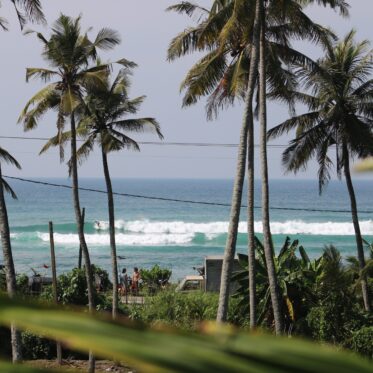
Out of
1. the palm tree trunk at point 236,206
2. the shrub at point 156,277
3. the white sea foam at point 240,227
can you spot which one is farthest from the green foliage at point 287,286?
the white sea foam at point 240,227

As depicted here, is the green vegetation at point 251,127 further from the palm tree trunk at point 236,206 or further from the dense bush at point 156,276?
the dense bush at point 156,276

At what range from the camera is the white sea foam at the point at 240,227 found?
3339 inches

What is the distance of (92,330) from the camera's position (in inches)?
31.9

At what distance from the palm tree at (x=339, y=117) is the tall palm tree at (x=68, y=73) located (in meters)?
5.80

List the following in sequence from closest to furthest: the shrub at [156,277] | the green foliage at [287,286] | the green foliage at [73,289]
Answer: the green foliage at [287,286] < the green foliage at [73,289] < the shrub at [156,277]

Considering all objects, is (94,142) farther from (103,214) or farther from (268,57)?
(103,214)

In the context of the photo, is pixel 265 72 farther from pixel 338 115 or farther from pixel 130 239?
pixel 130 239

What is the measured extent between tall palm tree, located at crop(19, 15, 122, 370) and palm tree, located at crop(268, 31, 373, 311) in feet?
19.0

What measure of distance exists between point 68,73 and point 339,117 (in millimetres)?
8053

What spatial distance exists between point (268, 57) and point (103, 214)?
9806 centimetres

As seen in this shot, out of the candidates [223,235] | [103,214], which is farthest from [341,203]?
[223,235]

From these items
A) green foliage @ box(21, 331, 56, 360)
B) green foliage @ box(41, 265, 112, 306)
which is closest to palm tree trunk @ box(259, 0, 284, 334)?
green foliage @ box(21, 331, 56, 360)

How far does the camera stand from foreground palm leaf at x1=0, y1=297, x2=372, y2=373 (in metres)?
0.78

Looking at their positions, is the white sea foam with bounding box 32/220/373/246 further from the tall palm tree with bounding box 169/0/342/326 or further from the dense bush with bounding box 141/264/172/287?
the tall palm tree with bounding box 169/0/342/326
